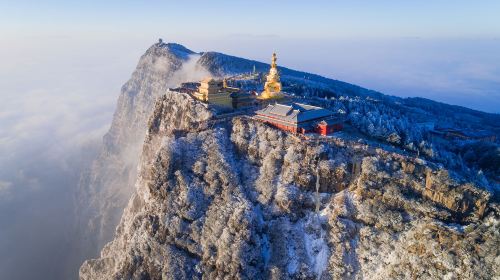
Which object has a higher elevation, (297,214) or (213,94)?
(213,94)

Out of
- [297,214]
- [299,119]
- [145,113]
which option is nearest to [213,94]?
[299,119]

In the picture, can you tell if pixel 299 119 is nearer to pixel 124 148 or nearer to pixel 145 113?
pixel 145 113

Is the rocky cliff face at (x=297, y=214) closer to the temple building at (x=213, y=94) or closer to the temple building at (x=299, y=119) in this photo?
the temple building at (x=299, y=119)

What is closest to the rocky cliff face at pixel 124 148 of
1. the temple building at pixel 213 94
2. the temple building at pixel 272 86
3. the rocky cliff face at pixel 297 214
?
the temple building at pixel 272 86

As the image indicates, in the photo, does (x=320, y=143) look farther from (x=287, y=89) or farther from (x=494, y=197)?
(x=287, y=89)

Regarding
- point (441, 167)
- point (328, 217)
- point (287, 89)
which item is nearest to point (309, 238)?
point (328, 217)

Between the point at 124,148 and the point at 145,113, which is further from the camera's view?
the point at 124,148
